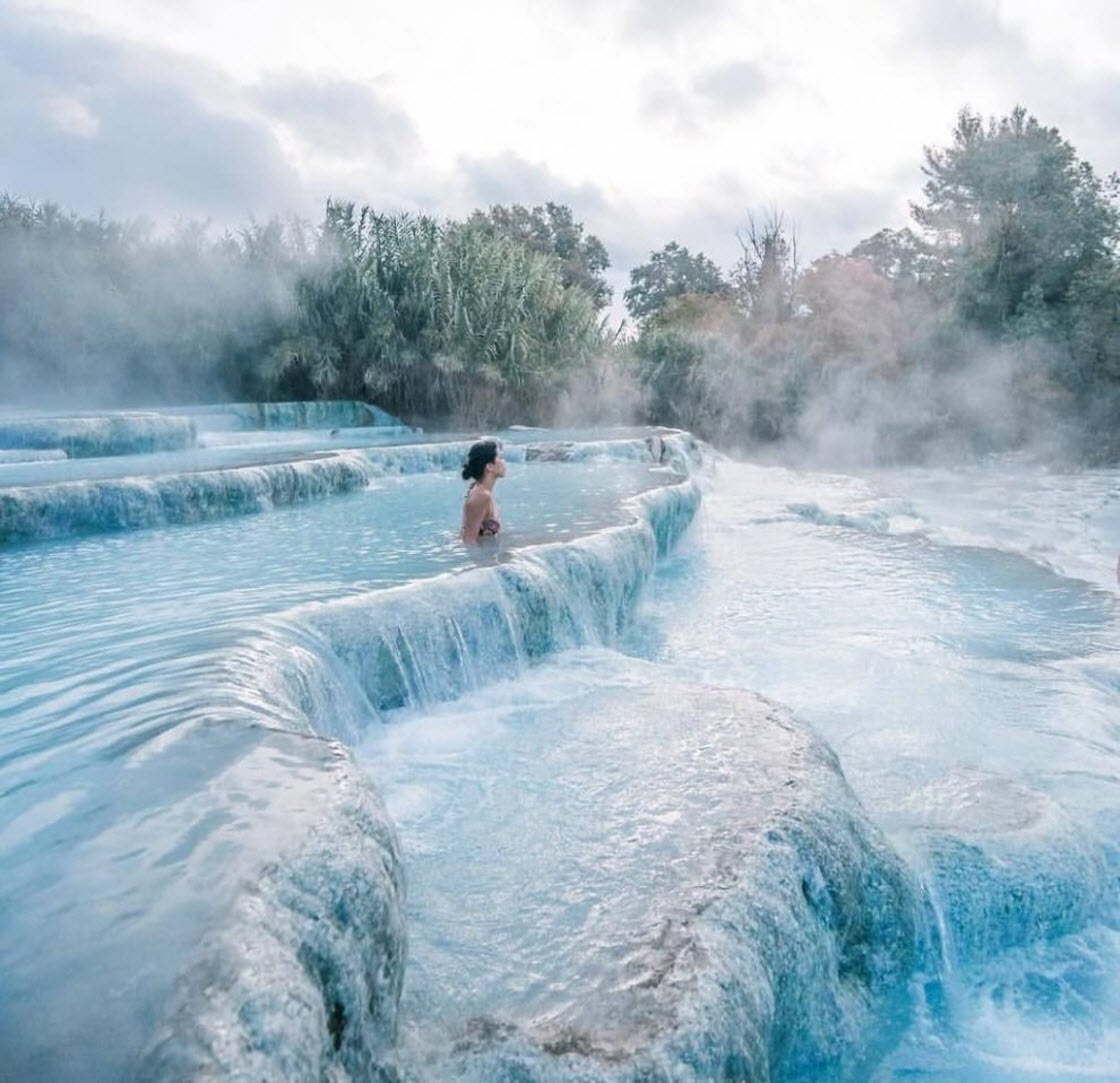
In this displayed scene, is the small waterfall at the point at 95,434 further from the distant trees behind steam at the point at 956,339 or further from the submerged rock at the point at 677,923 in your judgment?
the distant trees behind steam at the point at 956,339

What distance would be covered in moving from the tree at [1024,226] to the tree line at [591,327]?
0.04m

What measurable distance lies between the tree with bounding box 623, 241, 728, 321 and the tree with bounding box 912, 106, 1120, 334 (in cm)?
2025

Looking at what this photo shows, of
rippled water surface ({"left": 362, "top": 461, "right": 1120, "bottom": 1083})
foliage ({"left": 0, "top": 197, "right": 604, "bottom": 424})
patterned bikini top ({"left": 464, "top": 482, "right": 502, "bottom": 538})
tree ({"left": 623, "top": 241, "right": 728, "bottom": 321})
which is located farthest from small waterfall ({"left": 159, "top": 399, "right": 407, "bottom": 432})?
tree ({"left": 623, "top": 241, "right": 728, "bottom": 321})

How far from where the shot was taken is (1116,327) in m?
16.9

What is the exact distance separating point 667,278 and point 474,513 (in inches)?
1489

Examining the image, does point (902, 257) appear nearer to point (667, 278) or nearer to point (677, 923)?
point (667, 278)

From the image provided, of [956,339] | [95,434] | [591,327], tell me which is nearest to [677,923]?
[95,434]

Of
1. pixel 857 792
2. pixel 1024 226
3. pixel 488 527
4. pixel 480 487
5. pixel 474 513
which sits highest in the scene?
pixel 1024 226

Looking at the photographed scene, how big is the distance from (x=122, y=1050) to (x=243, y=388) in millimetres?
15907

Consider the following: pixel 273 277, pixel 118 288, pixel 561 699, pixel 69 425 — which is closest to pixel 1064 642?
pixel 561 699

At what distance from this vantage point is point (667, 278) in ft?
132

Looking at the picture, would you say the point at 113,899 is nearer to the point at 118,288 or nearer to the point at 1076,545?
the point at 1076,545

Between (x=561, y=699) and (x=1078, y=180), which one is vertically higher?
(x=1078, y=180)

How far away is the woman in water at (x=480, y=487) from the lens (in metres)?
4.83
